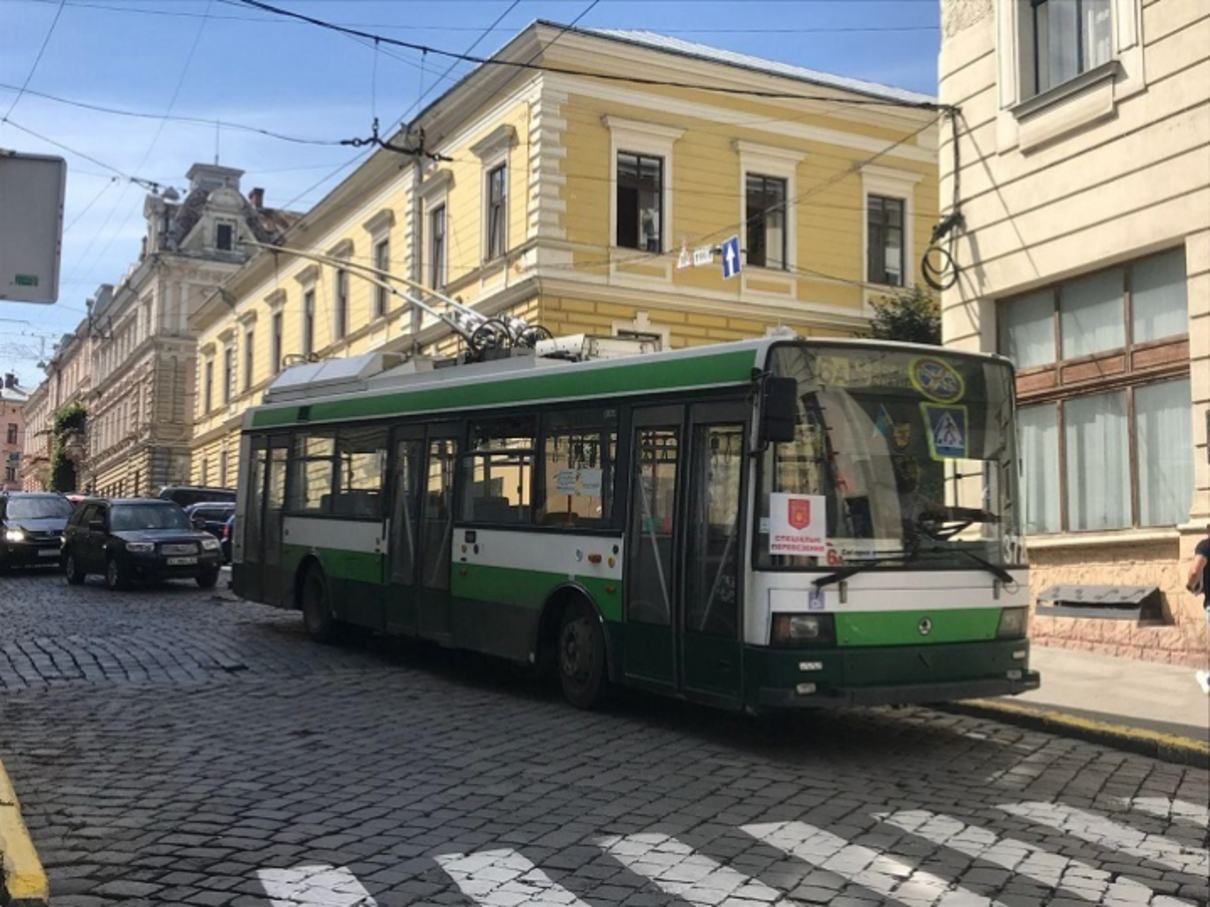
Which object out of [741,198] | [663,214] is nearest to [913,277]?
[741,198]

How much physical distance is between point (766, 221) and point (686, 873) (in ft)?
84.4

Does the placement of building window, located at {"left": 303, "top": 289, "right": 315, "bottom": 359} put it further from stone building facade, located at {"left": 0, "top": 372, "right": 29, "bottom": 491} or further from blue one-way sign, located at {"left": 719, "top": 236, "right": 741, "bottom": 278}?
stone building facade, located at {"left": 0, "top": 372, "right": 29, "bottom": 491}

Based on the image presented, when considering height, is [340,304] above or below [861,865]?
above

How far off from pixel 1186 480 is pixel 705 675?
704 cm

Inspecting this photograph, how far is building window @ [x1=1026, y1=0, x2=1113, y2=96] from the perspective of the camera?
1406 cm

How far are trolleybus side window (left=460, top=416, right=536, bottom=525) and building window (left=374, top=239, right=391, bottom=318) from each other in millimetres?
24795

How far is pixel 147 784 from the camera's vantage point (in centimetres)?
711

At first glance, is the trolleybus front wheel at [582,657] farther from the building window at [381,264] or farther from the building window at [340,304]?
the building window at [340,304]

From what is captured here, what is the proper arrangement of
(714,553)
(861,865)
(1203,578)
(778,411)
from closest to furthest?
(861,865)
(778,411)
(714,553)
(1203,578)

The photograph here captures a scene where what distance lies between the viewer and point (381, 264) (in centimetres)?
3566

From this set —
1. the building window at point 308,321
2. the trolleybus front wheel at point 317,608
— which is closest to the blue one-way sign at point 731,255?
the trolleybus front wheel at point 317,608

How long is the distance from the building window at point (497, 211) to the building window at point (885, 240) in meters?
9.26

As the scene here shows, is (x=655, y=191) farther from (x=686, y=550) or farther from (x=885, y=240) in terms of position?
(x=686, y=550)

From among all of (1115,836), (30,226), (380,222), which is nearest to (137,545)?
(30,226)
